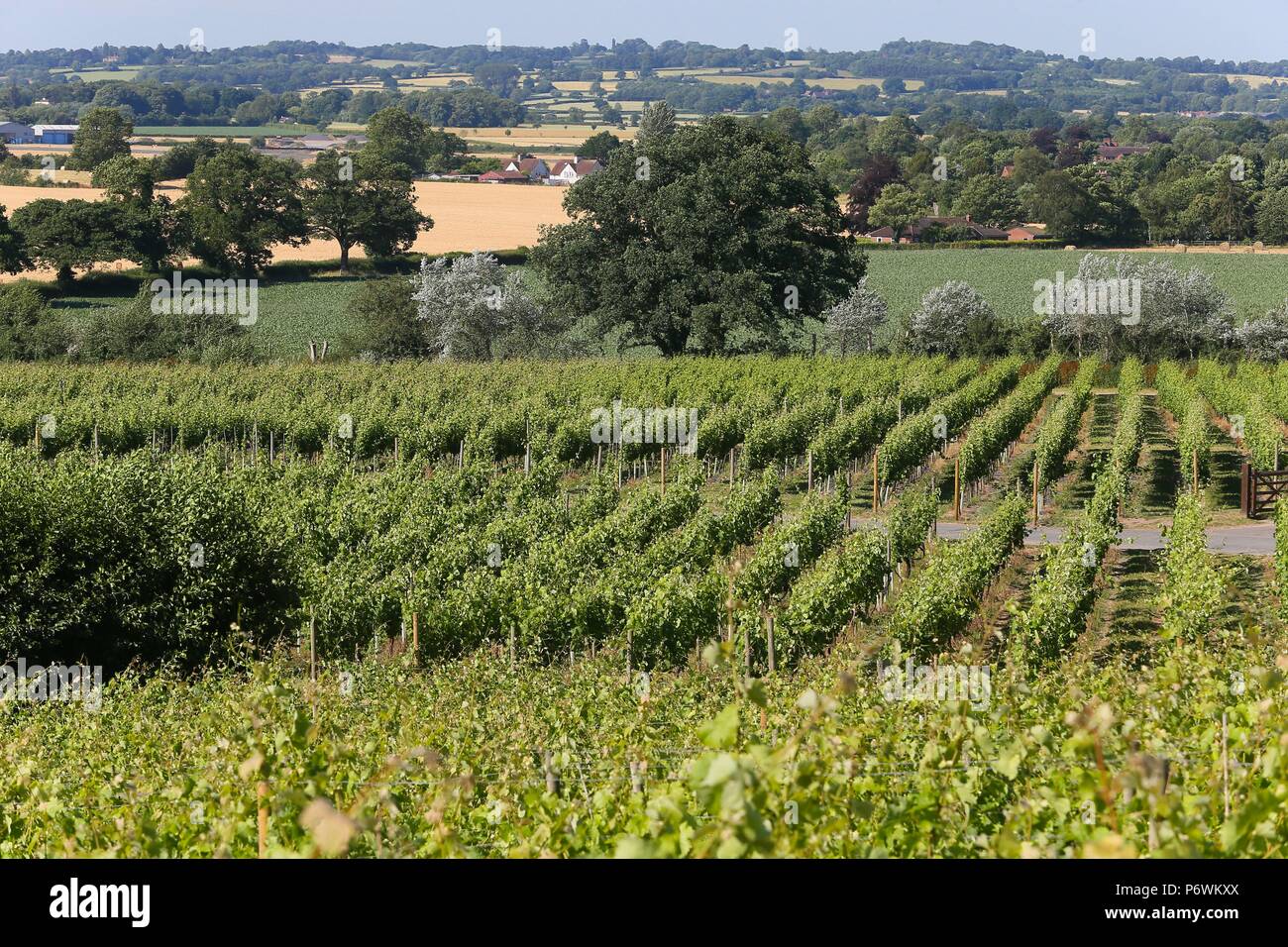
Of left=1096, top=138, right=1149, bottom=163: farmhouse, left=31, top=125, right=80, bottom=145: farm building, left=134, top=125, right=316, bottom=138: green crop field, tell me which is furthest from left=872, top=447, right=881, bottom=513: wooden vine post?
left=1096, top=138, right=1149, bottom=163: farmhouse

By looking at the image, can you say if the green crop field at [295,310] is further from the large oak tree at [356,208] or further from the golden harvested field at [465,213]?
the golden harvested field at [465,213]

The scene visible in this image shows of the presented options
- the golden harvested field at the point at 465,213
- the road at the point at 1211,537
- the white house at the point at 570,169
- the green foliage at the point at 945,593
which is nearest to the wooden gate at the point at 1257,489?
the road at the point at 1211,537

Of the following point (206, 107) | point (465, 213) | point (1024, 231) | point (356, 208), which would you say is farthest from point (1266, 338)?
point (206, 107)

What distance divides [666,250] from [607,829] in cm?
4281

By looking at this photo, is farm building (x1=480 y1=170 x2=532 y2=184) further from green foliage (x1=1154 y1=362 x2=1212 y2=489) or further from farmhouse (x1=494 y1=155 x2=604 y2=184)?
green foliage (x1=1154 y1=362 x2=1212 y2=489)

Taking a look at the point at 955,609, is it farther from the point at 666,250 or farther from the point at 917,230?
the point at 917,230

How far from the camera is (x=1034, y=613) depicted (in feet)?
48.8

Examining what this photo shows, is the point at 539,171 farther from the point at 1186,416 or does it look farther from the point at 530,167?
the point at 1186,416

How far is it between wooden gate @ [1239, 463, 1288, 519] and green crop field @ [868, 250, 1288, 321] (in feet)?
132

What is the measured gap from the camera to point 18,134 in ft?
469

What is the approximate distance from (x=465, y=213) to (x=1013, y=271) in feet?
114

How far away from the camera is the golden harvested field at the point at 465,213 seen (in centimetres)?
7594

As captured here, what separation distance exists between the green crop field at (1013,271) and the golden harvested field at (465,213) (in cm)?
1893
